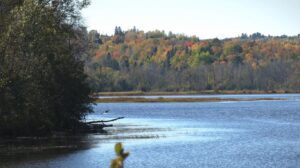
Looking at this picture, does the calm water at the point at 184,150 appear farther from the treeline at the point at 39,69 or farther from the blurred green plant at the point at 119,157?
the blurred green plant at the point at 119,157

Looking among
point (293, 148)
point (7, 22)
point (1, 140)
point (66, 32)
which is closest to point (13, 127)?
point (1, 140)

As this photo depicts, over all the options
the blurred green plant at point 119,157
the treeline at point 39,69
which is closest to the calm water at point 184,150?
the treeline at point 39,69

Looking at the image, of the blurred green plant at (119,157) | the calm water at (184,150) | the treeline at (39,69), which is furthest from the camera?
the treeline at (39,69)

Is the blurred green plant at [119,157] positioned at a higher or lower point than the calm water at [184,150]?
higher

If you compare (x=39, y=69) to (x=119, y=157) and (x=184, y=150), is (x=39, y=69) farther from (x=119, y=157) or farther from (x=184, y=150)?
(x=119, y=157)

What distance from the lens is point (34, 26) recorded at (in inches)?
1833

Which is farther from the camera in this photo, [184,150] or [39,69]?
[39,69]

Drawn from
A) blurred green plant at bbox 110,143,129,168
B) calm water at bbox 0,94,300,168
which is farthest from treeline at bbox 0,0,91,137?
blurred green plant at bbox 110,143,129,168

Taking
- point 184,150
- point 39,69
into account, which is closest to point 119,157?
point 184,150

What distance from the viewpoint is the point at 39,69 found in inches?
1865

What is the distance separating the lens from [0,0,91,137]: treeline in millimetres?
45500

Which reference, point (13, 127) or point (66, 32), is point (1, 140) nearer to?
point (13, 127)

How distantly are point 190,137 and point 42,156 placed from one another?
650 inches

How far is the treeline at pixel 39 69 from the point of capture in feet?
149
